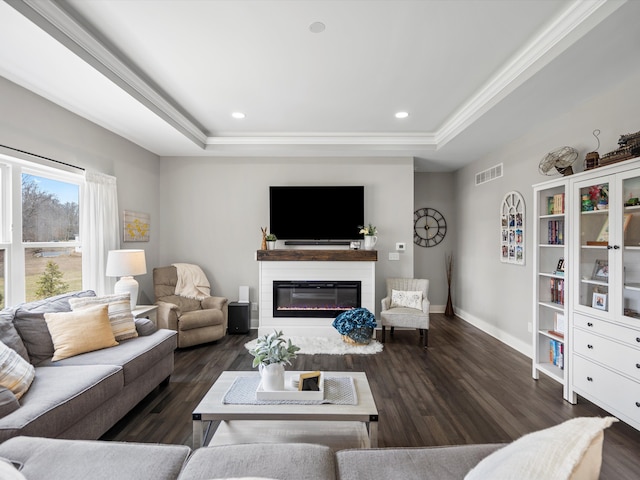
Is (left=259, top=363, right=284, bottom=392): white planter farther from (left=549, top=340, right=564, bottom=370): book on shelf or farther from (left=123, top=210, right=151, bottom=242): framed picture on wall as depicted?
(left=123, top=210, right=151, bottom=242): framed picture on wall

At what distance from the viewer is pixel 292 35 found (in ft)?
7.41

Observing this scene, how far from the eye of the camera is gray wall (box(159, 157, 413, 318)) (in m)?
4.83

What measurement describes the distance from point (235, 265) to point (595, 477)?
4551mm

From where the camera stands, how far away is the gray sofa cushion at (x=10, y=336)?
2082 millimetres

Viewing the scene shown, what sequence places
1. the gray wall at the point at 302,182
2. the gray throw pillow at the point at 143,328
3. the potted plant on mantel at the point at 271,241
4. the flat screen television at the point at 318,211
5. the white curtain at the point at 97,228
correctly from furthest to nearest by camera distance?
1. the flat screen television at the point at 318,211
2. the potted plant on mantel at the point at 271,241
3. the gray wall at the point at 302,182
4. the white curtain at the point at 97,228
5. the gray throw pillow at the point at 143,328

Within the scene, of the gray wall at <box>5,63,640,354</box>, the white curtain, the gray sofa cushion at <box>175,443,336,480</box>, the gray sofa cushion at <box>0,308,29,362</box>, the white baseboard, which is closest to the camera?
the gray sofa cushion at <box>175,443,336,480</box>

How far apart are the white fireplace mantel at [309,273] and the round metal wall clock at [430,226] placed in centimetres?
180

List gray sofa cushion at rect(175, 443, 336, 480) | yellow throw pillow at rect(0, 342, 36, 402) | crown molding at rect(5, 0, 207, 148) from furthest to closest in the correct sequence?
crown molding at rect(5, 0, 207, 148) < yellow throw pillow at rect(0, 342, 36, 402) < gray sofa cushion at rect(175, 443, 336, 480)

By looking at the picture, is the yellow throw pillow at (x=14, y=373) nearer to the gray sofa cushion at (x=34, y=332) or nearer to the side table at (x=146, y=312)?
the gray sofa cushion at (x=34, y=332)

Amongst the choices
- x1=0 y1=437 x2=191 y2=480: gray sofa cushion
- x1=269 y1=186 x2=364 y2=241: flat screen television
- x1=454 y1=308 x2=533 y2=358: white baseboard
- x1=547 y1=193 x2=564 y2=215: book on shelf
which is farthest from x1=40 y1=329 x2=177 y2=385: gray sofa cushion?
x1=454 y1=308 x2=533 y2=358: white baseboard

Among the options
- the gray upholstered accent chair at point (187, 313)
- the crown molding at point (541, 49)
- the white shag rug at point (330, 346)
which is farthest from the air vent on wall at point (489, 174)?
the gray upholstered accent chair at point (187, 313)

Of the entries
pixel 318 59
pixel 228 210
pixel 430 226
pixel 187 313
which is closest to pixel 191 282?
pixel 187 313

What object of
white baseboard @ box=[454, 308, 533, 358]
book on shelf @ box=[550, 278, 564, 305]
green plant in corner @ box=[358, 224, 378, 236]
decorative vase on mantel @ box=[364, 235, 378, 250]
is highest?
green plant in corner @ box=[358, 224, 378, 236]

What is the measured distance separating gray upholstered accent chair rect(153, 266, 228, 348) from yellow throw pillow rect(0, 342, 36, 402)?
186 cm
